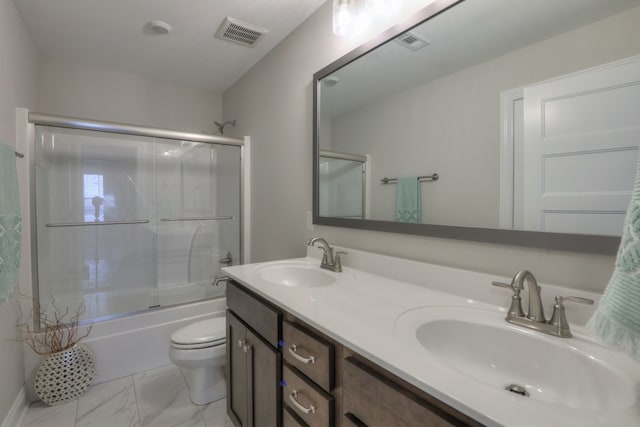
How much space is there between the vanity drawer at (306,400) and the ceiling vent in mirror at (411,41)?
1317mm

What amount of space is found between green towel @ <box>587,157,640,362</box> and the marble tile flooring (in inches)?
68.1

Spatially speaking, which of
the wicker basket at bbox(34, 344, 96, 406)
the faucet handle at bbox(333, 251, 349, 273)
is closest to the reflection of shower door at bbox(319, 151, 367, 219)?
the faucet handle at bbox(333, 251, 349, 273)

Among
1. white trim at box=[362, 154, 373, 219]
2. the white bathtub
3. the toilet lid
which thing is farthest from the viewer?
the white bathtub

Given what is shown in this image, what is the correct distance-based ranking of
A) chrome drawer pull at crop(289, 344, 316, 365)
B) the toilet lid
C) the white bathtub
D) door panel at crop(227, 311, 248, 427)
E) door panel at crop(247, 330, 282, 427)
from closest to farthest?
1. chrome drawer pull at crop(289, 344, 316, 365)
2. door panel at crop(247, 330, 282, 427)
3. door panel at crop(227, 311, 248, 427)
4. the toilet lid
5. the white bathtub

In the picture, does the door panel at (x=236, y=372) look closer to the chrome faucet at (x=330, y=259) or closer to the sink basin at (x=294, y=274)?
the sink basin at (x=294, y=274)

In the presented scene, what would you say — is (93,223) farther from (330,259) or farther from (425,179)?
(425,179)

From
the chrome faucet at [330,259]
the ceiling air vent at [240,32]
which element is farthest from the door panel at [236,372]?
the ceiling air vent at [240,32]

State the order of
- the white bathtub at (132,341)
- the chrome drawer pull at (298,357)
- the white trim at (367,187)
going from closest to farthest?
the chrome drawer pull at (298,357)
the white trim at (367,187)
the white bathtub at (132,341)

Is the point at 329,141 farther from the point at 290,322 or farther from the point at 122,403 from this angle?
the point at 122,403

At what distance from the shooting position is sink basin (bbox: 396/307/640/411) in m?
0.62

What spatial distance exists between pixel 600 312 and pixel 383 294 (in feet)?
2.07

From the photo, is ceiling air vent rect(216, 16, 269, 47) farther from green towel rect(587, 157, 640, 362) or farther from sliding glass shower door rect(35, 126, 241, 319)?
green towel rect(587, 157, 640, 362)

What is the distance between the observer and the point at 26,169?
1.79 meters

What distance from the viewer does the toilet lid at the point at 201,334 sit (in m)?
1.71
